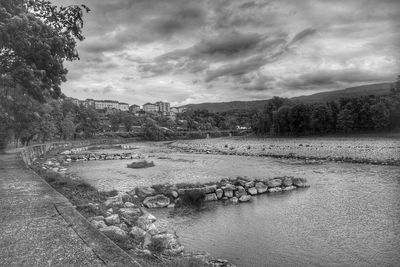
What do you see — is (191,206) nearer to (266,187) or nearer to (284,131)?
(266,187)

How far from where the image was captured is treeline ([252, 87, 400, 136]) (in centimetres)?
8881

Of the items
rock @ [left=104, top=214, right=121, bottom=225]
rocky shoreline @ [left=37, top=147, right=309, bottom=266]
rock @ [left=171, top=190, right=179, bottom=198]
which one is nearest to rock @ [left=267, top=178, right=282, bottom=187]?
rocky shoreline @ [left=37, top=147, right=309, bottom=266]

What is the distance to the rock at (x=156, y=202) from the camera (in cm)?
1538

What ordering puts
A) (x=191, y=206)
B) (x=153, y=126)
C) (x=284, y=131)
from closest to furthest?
(x=191, y=206) < (x=284, y=131) < (x=153, y=126)

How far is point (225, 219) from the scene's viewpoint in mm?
13172

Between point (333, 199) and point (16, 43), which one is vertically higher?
point (16, 43)

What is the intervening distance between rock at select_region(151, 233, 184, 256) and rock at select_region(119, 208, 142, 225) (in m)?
2.20

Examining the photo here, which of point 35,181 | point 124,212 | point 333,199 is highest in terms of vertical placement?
point 35,181

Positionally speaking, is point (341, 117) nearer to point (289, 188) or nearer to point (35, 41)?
point (289, 188)

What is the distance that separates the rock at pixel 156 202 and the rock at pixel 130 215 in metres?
2.60

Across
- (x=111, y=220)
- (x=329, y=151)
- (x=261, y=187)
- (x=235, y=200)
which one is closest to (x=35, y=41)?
(x=111, y=220)

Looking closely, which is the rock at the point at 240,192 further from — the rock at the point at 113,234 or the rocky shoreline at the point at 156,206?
the rock at the point at 113,234

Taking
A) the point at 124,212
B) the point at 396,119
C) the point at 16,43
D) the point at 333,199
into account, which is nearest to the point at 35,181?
the point at 124,212

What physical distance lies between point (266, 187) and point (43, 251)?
1539 cm
